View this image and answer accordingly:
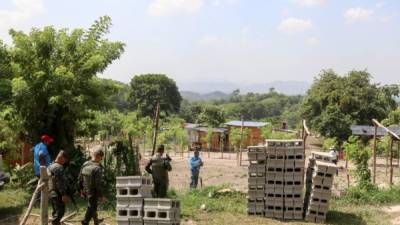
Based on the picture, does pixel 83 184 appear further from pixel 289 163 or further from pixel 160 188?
pixel 289 163

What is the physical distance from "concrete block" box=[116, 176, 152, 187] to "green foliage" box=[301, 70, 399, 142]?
122 feet

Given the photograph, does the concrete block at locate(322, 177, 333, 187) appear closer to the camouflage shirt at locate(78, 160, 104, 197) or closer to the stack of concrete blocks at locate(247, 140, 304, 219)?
the stack of concrete blocks at locate(247, 140, 304, 219)

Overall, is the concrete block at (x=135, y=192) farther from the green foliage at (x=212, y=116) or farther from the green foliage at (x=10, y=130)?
the green foliage at (x=212, y=116)

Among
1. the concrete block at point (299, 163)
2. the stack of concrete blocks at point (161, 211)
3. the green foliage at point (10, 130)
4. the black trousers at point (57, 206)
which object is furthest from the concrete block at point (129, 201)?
the green foliage at point (10, 130)

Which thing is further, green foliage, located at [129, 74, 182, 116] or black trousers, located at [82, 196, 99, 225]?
green foliage, located at [129, 74, 182, 116]

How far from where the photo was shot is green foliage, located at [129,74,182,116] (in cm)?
7488

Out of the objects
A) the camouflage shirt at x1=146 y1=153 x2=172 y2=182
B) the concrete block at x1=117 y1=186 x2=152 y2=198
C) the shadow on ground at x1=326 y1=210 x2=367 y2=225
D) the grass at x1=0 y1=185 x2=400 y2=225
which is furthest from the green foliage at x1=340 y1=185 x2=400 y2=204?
the concrete block at x1=117 y1=186 x2=152 y2=198

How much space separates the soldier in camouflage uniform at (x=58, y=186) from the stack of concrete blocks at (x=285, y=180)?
542cm

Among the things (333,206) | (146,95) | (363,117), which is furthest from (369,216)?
(146,95)

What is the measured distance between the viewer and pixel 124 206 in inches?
406

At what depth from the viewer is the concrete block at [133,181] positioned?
10.3 metres

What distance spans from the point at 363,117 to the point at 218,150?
14.3m

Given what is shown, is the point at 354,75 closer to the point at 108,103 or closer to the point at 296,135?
the point at 296,135

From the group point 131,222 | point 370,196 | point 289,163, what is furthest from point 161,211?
point 370,196
